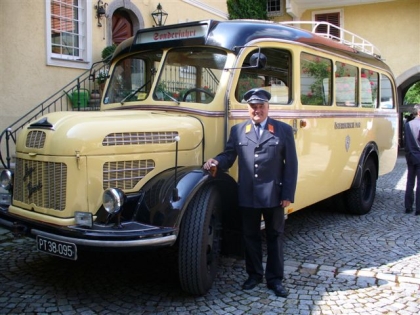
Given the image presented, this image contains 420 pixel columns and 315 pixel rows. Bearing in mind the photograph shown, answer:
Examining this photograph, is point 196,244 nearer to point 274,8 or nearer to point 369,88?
point 369,88

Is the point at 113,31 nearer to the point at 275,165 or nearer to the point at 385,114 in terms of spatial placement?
the point at 385,114

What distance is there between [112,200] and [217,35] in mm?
1977

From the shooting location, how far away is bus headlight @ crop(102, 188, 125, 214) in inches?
136

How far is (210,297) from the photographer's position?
4.01 meters

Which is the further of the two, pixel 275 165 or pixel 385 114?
pixel 385 114

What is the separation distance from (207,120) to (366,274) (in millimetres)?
2143

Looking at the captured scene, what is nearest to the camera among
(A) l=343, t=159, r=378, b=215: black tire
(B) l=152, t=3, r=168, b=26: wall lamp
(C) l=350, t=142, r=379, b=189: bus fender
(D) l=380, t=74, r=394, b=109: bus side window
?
(C) l=350, t=142, r=379, b=189: bus fender

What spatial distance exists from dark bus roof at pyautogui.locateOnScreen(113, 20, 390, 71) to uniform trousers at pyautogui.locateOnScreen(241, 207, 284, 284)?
5.14ft

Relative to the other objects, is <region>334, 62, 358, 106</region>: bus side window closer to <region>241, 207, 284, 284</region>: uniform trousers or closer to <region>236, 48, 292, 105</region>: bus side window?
<region>236, 48, 292, 105</region>: bus side window

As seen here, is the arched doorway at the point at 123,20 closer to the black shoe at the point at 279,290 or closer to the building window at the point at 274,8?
the building window at the point at 274,8

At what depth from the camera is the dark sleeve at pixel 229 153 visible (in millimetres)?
4029

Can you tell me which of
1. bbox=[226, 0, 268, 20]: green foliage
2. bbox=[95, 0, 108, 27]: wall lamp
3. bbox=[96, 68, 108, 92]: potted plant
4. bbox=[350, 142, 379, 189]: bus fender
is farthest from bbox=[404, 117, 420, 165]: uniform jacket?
bbox=[226, 0, 268, 20]: green foliage

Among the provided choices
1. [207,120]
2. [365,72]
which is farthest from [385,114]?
[207,120]

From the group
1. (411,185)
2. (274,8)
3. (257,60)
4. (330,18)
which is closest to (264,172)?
(257,60)
